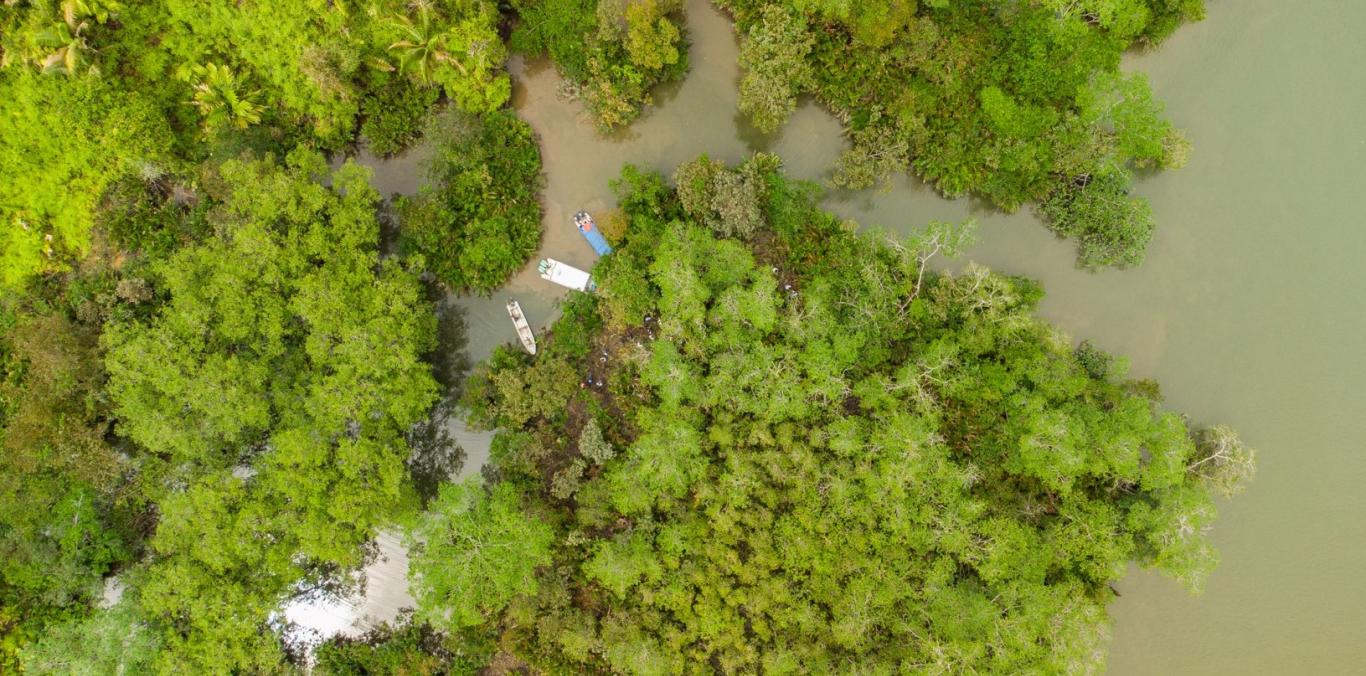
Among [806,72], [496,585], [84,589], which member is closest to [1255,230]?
[806,72]

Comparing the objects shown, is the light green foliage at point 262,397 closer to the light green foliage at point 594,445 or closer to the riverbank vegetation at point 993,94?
the light green foliage at point 594,445

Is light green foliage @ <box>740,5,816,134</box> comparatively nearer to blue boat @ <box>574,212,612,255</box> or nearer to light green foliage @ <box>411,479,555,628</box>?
blue boat @ <box>574,212,612,255</box>

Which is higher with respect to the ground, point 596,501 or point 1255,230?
point 1255,230

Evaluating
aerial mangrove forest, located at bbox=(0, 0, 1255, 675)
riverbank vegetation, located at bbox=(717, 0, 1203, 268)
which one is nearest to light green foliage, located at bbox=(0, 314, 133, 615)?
aerial mangrove forest, located at bbox=(0, 0, 1255, 675)

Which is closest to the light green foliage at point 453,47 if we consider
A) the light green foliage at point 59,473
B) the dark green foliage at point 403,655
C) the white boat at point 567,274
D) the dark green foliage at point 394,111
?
the dark green foliage at point 394,111

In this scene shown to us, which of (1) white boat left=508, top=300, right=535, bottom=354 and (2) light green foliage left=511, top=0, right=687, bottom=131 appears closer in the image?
(2) light green foliage left=511, top=0, right=687, bottom=131

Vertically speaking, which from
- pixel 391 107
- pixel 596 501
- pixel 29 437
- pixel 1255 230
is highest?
pixel 1255 230

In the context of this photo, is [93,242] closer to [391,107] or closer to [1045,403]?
[391,107]

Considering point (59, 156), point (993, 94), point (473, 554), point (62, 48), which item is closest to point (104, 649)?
point (473, 554)
